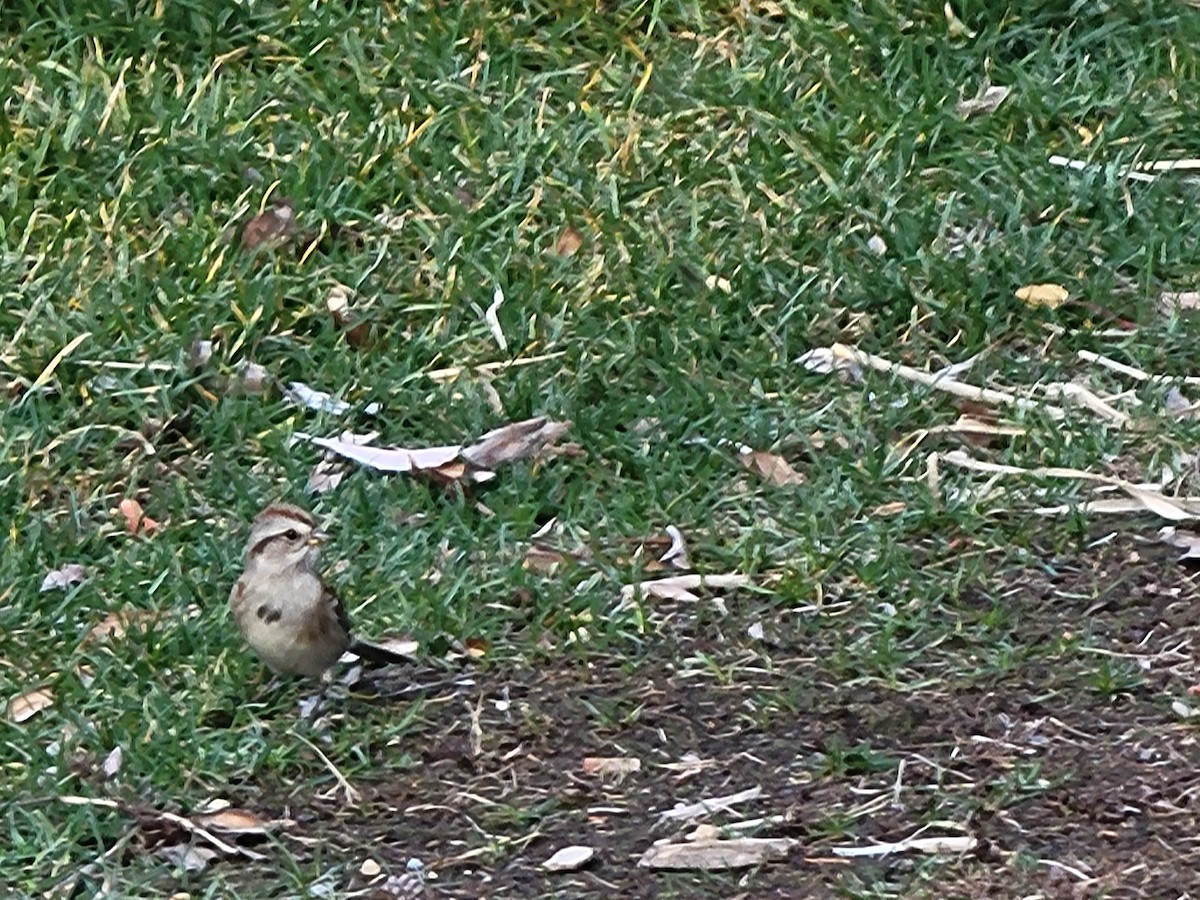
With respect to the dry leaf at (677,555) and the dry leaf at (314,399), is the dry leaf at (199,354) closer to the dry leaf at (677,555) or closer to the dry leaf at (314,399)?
the dry leaf at (314,399)

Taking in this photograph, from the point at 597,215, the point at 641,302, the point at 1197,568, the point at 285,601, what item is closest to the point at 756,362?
the point at 641,302

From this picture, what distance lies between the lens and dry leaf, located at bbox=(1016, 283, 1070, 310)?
22.4ft

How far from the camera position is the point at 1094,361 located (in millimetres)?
6586

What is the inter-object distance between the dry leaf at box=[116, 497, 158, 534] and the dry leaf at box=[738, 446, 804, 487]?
5.25 feet

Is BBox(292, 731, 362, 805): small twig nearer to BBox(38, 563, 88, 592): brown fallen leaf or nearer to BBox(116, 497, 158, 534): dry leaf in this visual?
BBox(38, 563, 88, 592): brown fallen leaf

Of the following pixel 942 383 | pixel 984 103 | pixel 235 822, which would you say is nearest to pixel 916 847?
pixel 235 822

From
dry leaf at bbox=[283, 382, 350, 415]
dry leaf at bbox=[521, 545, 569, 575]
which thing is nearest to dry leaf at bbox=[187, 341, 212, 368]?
dry leaf at bbox=[283, 382, 350, 415]

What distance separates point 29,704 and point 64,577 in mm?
634

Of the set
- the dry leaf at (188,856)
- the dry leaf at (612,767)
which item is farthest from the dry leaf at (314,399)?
the dry leaf at (188,856)

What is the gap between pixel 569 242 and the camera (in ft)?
23.7

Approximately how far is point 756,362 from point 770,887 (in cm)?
241

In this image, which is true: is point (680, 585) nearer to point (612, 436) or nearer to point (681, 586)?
point (681, 586)

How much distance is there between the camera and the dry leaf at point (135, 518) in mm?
6172

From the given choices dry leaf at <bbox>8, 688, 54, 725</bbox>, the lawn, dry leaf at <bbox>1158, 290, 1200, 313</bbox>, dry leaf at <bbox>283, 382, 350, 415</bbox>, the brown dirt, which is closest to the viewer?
the brown dirt
